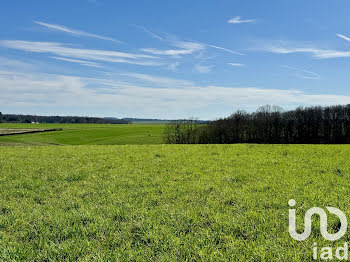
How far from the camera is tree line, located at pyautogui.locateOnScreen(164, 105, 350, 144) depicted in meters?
55.1

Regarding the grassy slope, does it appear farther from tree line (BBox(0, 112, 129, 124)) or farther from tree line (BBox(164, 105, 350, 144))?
tree line (BBox(0, 112, 129, 124))

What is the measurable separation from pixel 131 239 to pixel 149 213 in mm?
849

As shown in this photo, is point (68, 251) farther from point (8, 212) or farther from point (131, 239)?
point (8, 212)

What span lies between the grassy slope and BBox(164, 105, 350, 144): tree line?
159 feet

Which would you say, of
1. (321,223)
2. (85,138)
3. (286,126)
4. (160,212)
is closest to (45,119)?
(85,138)

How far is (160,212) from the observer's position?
4.36 m

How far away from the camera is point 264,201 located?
4.90 metres

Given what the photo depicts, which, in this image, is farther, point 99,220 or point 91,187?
point 91,187

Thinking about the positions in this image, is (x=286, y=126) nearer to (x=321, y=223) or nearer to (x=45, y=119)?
(x=321, y=223)

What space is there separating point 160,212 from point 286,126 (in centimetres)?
5855

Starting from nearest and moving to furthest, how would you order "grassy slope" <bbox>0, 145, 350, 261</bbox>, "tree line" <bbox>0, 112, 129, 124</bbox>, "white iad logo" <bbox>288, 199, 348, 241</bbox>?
"grassy slope" <bbox>0, 145, 350, 261</bbox>, "white iad logo" <bbox>288, 199, 348, 241</bbox>, "tree line" <bbox>0, 112, 129, 124</bbox>

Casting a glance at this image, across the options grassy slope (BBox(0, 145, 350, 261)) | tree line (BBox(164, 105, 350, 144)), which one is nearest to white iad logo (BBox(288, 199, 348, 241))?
grassy slope (BBox(0, 145, 350, 261))

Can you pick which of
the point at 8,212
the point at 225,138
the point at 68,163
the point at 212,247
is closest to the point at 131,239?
the point at 212,247

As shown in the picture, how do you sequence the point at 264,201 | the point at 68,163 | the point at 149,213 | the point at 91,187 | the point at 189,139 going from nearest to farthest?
the point at 149,213 → the point at 264,201 → the point at 91,187 → the point at 68,163 → the point at 189,139
